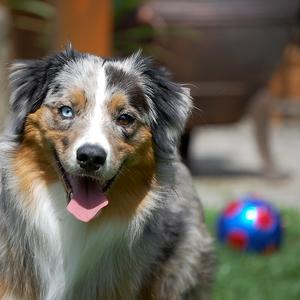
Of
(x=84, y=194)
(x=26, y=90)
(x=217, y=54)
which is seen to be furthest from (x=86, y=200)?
(x=217, y=54)

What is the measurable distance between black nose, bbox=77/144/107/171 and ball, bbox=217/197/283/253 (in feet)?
10.4

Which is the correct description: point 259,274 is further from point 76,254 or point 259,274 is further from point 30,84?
point 30,84

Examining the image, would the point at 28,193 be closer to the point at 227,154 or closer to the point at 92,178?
the point at 92,178

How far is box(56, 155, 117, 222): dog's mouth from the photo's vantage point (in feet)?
13.5

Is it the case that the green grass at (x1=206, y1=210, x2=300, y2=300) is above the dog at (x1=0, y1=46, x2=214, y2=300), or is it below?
below

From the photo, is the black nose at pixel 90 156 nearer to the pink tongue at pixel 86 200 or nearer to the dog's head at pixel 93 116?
the dog's head at pixel 93 116

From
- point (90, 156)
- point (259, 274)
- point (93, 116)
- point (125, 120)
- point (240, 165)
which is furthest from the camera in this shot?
point (240, 165)

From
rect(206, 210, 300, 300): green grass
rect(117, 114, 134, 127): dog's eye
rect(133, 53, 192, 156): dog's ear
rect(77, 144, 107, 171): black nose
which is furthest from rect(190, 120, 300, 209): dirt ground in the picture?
rect(77, 144, 107, 171): black nose

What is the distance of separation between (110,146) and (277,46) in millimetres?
5718

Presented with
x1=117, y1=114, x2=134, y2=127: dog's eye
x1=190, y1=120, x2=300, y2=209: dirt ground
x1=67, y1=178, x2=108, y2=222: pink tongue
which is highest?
x1=117, y1=114, x2=134, y2=127: dog's eye

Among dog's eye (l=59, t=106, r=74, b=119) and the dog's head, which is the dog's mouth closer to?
the dog's head

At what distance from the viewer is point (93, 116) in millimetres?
4094

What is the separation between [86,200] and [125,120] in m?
0.42

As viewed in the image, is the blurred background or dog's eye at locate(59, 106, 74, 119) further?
the blurred background
